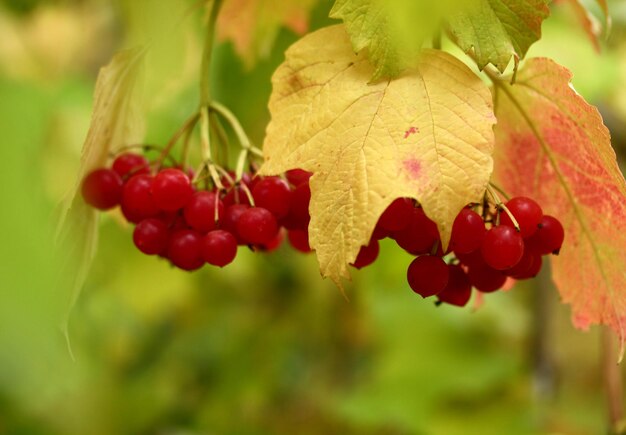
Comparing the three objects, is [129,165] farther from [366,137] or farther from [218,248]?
[366,137]

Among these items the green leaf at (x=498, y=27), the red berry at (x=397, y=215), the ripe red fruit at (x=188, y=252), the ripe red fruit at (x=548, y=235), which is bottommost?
the ripe red fruit at (x=188, y=252)

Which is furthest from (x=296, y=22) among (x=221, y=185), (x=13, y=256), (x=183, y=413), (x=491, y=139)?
(x=183, y=413)

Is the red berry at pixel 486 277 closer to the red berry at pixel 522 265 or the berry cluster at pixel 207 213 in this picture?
the red berry at pixel 522 265

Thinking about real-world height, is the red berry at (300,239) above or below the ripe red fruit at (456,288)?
below

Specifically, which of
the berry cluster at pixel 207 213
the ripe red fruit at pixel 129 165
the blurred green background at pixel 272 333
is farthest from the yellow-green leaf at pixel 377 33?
the blurred green background at pixel 272 333

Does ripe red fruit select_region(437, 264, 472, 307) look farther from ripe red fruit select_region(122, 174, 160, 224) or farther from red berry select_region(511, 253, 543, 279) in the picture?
ripe red fruit select_region(122, 174, 160, 224)

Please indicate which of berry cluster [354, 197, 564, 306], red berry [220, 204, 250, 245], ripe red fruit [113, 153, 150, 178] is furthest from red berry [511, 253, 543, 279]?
ripe red fruit [113, 153, 150, 178]

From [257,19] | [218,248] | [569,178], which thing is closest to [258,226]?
[218,248]
